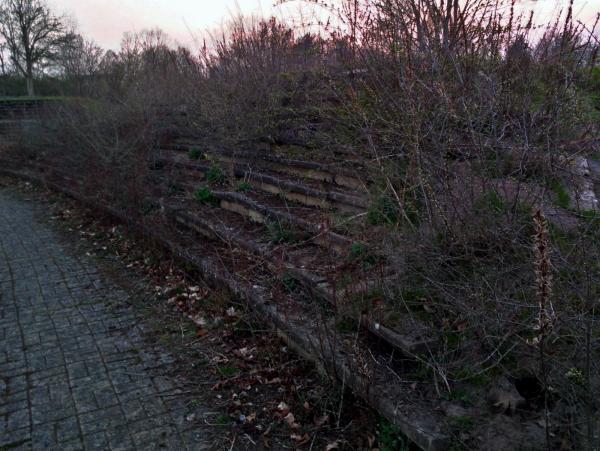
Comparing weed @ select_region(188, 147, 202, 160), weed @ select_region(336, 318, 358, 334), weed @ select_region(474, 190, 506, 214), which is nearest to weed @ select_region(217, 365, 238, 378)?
weed @ select_region(336, 318, 358, 334)

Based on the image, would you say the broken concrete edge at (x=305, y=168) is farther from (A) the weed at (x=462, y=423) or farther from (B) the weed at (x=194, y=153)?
(A) the weed at (x=462, y=423)

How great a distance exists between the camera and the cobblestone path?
3.79 meters

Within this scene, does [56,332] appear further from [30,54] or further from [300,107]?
[30,54]

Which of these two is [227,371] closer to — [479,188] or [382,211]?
[382,211]

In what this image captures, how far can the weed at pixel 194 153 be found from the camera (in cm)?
1060

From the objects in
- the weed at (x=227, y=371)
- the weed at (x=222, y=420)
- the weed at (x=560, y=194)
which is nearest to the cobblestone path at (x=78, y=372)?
the weed at (x=222, y=420)

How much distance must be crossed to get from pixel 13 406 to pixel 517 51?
5139 millimetres

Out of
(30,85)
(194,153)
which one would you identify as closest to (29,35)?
(30,85)

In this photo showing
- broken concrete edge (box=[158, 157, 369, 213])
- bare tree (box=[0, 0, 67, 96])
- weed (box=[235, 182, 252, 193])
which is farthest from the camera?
bare tree (box=[0, 0, 67, 96])

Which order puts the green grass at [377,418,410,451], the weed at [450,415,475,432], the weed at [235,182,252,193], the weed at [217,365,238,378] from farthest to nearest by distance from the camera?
1. the weed at [235,182,252,193]
2. the weed at [217,365,238,378]
3. the green grass at [377,418,410,451]
4. the weed at [450,415,475,432]

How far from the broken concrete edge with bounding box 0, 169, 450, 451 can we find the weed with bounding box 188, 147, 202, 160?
10.7 feet

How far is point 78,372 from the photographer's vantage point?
4648 mm

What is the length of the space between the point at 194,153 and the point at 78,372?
650cm

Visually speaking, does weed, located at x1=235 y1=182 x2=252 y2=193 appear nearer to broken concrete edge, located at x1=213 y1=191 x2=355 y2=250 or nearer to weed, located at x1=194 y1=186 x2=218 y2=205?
broken concrete edge, located at x1=213 y1=191 x2=355 y2=250
